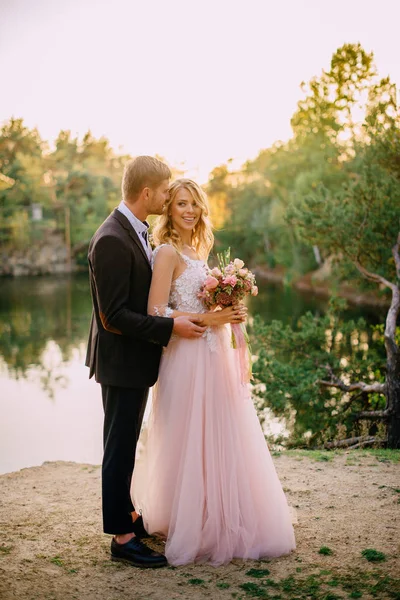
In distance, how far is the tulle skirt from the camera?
3.38 meters

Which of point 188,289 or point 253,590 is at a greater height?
point 188,289

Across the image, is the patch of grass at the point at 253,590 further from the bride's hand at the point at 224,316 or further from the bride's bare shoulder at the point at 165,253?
the bride's bare shoulder at the point at 165,253

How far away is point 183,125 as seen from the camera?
3959cm

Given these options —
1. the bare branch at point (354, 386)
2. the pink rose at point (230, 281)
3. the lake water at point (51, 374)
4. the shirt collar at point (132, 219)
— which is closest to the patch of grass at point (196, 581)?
the pink rose at point (230, 281)

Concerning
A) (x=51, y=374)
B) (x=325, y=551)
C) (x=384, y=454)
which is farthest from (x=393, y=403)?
(x=51, y=374)

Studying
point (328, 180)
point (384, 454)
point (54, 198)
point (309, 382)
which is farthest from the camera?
point (54, 198)

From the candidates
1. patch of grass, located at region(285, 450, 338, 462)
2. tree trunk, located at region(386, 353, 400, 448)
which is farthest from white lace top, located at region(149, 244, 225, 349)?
tree trunk, located at region(386, 353, 400, 448)

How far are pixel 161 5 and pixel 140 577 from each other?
19.8 m

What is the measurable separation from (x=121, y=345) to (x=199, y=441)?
27.2 inches

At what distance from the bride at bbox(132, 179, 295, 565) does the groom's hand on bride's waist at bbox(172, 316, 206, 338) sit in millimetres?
63

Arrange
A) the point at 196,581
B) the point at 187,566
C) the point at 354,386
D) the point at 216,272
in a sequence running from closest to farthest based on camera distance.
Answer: the point at 196,581 → the point at 187,566 → the point at 216,272 → the point at 354,386

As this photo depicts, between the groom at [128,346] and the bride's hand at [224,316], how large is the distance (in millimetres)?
86

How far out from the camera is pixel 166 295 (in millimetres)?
3391

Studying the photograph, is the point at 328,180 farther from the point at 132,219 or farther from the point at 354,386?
the point at 132,219
